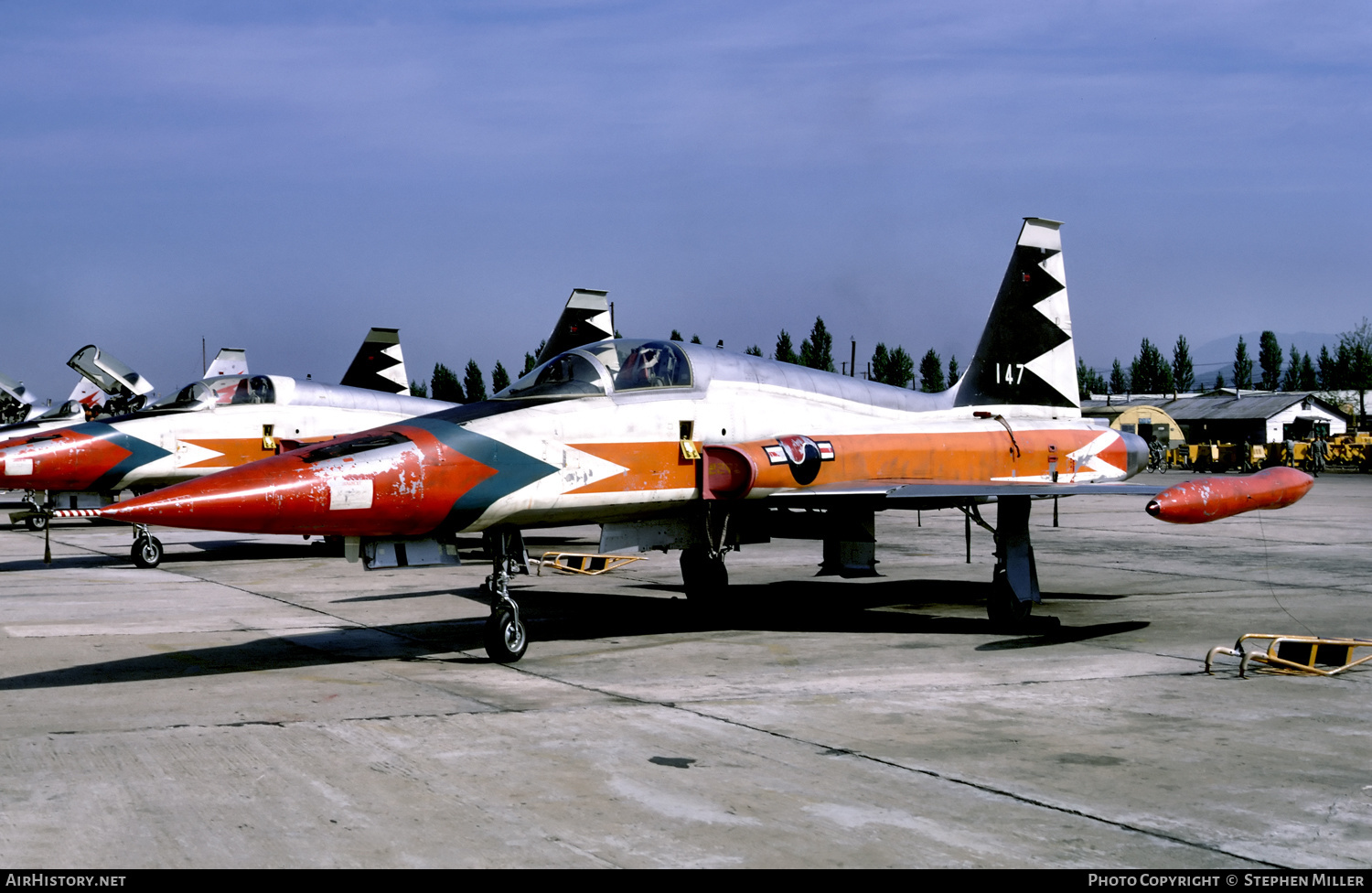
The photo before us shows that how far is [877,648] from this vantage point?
35.8ft

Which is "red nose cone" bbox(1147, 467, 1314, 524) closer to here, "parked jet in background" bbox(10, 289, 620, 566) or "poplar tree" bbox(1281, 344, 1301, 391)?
"parked jet in background" bbox(10, 289, 620, 566)

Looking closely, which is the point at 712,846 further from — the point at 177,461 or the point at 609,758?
the point at 177,461

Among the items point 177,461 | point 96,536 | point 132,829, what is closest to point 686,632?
point 132,829

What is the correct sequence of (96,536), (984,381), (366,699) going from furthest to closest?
(96,536) < (984,381) < (366,699)

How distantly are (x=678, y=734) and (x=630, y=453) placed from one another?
3.67 meters

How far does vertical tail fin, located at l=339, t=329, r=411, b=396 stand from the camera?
27312 mm

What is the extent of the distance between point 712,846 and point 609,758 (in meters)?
1.69

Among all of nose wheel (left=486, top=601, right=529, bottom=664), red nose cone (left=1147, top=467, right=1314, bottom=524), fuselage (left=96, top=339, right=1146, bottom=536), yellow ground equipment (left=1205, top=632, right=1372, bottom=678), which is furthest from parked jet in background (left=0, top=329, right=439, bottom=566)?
yellow ground equipment (left=1205, top=632, right=1372, bottom=678)

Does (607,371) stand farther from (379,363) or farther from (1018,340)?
(379,363)

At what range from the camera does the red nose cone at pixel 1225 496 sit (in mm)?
10500

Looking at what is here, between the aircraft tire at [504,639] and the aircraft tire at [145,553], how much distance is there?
1148 cm

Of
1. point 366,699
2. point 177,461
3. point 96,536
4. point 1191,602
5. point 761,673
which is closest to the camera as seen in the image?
point 366,699

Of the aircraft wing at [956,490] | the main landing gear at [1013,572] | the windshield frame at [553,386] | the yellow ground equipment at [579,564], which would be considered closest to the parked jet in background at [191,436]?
the yellow ground equipment at [579,564]

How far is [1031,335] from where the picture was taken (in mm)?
15250
